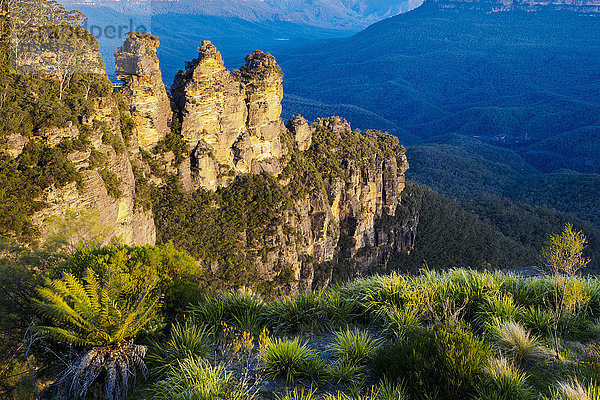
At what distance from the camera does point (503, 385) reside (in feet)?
31.0

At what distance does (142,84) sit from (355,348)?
1218 inches

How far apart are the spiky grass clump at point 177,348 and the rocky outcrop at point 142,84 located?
27749 mm

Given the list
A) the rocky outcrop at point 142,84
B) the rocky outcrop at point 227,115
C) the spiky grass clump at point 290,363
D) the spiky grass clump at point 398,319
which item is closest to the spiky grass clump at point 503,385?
the spiky grass clump at point 398,319

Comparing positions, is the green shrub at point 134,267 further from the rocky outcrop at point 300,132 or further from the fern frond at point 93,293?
the rocky outcrop at point 300,132

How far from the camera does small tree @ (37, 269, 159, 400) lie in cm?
982

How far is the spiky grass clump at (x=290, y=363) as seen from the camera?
10539 millimetres

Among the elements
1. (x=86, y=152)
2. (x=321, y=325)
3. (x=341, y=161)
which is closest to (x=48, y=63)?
(x=86, y=152)

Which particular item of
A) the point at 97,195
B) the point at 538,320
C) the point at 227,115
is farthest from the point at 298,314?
the point at 227,115

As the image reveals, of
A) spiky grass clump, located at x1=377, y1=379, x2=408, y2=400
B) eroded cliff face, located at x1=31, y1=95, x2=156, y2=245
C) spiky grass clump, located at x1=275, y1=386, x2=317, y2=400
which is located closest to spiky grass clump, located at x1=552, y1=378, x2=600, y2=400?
spiky grass clump, located at x1=377, y1=379, x2=408, y2=400

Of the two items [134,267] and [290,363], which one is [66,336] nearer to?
[134,267]

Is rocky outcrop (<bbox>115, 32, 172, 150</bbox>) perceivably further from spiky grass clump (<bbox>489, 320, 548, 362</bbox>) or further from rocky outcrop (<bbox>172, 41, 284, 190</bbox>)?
spiky grass clump (<bbox>489, 320, 548, 362</bbox>)

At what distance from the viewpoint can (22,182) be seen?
69.6ft

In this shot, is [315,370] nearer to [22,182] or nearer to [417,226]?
[22,182]

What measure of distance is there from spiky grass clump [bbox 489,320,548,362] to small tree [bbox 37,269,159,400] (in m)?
9.10
